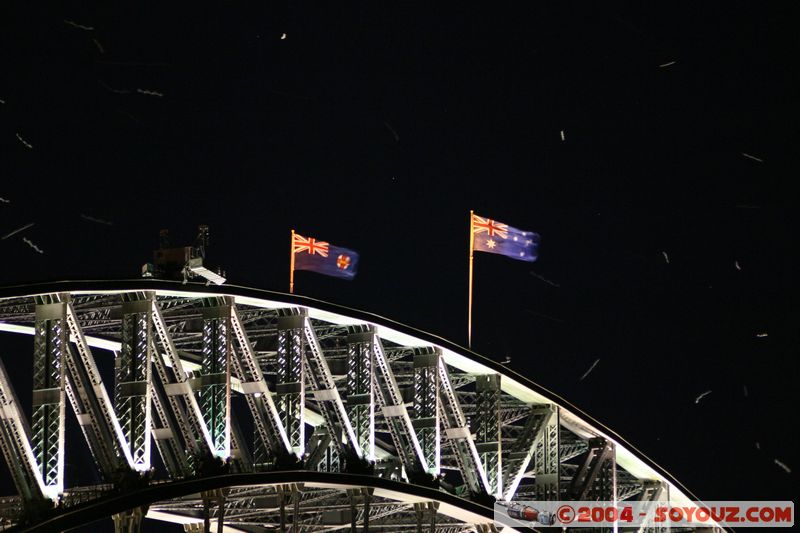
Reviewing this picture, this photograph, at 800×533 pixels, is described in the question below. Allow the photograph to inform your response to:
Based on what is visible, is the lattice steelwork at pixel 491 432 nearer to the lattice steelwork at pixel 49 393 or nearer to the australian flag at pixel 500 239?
the australian flag at pixel 500 239

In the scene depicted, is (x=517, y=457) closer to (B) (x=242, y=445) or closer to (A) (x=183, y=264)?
(B) (x=242, y=445)

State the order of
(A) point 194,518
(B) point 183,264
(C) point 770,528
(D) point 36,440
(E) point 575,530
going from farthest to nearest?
(C) point 770,528, (E) point 575,530, (A) point 194,518, (B) point 183,264, (D) point 36,440

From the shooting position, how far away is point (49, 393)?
195 feet

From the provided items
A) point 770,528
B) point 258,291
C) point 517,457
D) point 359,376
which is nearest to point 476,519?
point 517,457

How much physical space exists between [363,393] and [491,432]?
34.5ft

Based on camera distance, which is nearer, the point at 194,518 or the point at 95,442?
the point at 95,442

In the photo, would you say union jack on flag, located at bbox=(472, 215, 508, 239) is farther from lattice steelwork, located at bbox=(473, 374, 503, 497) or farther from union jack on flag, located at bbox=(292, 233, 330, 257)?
union jack on flag, located at bbox=(292, 233, 330, 257)

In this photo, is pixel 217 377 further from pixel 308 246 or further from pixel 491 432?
pixel 491 432

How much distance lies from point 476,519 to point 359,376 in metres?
10.9

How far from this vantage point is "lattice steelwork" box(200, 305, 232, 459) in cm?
6625

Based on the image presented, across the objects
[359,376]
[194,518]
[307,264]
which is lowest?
[194,518]

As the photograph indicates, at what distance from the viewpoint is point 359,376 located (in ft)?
240

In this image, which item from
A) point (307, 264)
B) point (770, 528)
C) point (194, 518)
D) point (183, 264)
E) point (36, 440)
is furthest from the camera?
point (770, 528)

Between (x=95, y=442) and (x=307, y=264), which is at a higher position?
(x=307, y=264)
